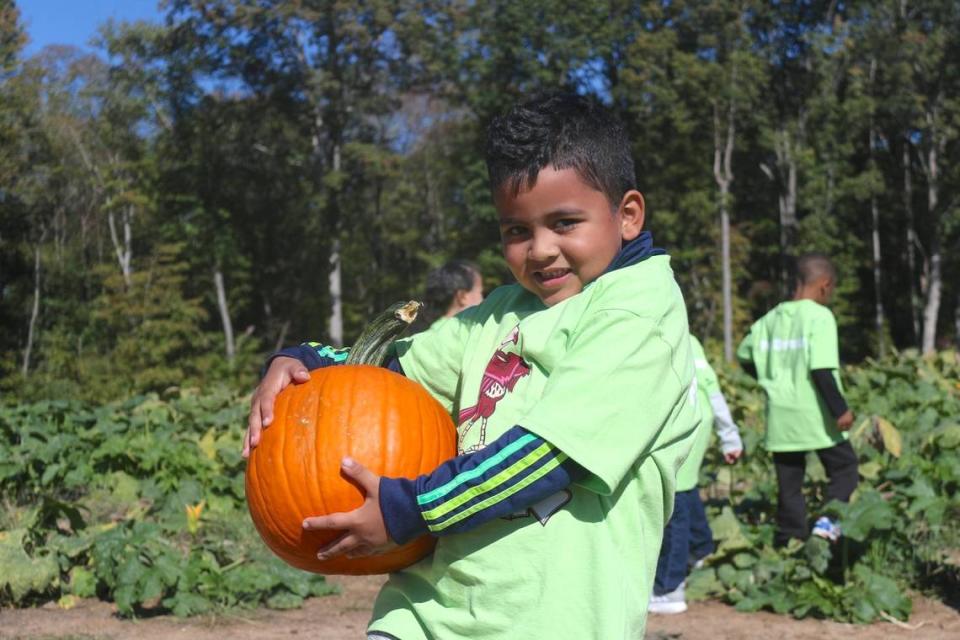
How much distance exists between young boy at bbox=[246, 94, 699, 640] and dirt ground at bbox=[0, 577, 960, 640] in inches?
131

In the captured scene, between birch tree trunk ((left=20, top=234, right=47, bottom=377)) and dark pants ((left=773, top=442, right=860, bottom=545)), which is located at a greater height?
birch tree trunk ((left=20, top=234, right=47, bottom=377))

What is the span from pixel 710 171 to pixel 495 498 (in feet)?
126

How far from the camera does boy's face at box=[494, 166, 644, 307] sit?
210 centimetres

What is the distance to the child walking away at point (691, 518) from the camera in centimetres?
559

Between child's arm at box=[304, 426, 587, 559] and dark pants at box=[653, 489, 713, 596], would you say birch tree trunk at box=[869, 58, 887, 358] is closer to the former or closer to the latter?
dark pants at box=[653, 489, 713, 596]

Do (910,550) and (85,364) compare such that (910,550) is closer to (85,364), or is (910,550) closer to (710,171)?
(85,364)

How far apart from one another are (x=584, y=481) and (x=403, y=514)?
0.34 metres

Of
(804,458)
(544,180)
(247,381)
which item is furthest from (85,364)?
(544,180)

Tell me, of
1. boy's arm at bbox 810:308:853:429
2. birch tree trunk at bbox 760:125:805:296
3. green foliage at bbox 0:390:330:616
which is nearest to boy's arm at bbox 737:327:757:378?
boy's arm at bbox 810:308:853:429

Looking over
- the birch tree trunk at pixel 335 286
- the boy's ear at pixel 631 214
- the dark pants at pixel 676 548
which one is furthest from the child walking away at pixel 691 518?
the birch tree trunk at pixel 335 286

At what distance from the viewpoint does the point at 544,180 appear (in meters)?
2.09

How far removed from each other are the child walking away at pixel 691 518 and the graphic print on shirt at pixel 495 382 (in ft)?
11.1

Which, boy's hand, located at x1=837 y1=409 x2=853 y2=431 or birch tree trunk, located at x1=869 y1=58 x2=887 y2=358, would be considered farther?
birch tree trunk, located at x1=869 y1=58 x2=887 y2=358

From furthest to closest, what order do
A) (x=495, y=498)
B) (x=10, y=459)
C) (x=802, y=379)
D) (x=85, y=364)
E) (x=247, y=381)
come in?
(x=247, y=381), (x=85, y=364), (x=10, y=459), (x=802, y=379), (x=495, y=498)
